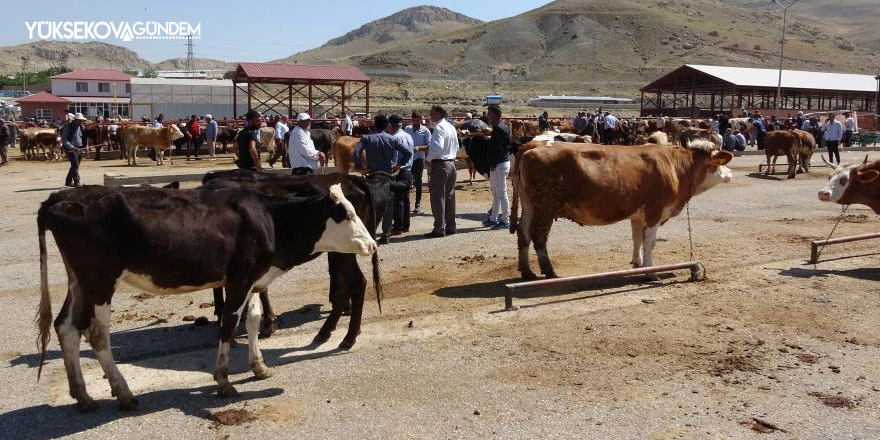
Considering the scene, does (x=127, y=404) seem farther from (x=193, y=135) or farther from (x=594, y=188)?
(x=193, y=135)

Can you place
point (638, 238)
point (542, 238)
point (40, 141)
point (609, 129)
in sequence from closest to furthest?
point (542, 238) < point (638, 238) < point (40, 141) < point (609, 129)

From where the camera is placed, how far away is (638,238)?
30.5 feet

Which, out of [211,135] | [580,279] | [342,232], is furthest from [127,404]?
[211,135]

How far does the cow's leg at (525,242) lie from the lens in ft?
29.6

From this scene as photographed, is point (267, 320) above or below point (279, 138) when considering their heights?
below

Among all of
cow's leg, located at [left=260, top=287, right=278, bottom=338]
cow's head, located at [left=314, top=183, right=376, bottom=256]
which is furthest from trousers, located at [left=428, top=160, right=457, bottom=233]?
cow's head, located at [left=314, top=183, right=376, bottom=256]

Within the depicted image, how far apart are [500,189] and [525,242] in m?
3.89

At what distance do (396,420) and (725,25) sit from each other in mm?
175208

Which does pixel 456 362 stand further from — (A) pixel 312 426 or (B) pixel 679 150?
(B) pixel 679 150

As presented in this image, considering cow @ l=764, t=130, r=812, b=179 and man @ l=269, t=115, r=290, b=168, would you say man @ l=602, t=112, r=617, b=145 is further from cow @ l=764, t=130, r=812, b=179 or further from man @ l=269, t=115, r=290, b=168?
man @ l=269, t=115, r=290, b=168

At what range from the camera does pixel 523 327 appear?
7.20 meters

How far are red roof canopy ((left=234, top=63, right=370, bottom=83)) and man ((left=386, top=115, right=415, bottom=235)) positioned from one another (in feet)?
75.7

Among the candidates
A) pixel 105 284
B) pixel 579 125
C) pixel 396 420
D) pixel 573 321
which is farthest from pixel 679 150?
pixel 579 125

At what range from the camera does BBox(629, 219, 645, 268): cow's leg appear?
9211 mm
